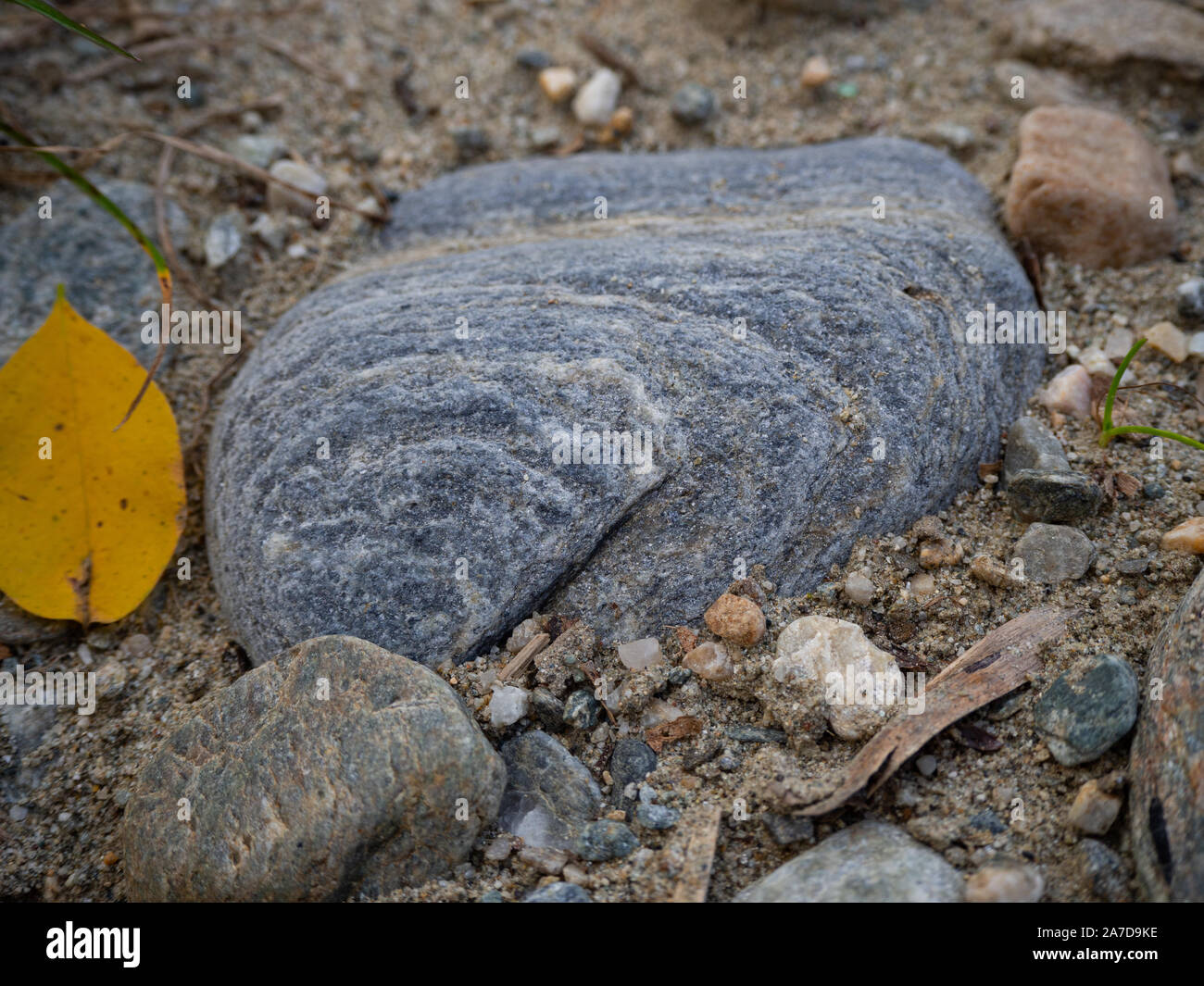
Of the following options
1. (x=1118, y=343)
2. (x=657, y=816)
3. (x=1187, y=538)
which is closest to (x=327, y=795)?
(x=657, y=816)

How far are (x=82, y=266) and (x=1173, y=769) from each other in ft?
11.3

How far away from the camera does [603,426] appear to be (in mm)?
2154

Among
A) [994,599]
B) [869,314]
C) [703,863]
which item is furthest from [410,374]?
[994,599]

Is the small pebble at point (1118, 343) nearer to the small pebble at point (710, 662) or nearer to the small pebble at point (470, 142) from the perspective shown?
the small pebble at point (710, 662)

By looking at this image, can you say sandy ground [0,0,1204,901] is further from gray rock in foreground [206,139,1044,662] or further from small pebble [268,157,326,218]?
gray rock in foreground [206,139,1044,662]

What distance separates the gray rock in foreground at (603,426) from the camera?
6.95 ft

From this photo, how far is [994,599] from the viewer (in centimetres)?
212

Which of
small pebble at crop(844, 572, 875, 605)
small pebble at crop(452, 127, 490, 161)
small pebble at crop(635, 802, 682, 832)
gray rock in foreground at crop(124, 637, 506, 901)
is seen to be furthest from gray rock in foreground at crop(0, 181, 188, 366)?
small pebble at crop(844, 572, 875, 605)

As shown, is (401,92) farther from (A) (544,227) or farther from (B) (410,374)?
(B) (410,374)

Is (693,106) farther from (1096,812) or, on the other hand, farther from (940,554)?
(1096,812)

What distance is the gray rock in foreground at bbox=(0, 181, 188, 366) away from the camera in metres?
2.79

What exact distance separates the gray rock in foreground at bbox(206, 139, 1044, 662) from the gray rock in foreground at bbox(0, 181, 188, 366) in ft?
2.14

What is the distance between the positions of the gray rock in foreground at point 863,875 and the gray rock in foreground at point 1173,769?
360 mm

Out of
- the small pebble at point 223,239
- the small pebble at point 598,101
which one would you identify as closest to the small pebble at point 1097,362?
the small pebble at point 598,101
